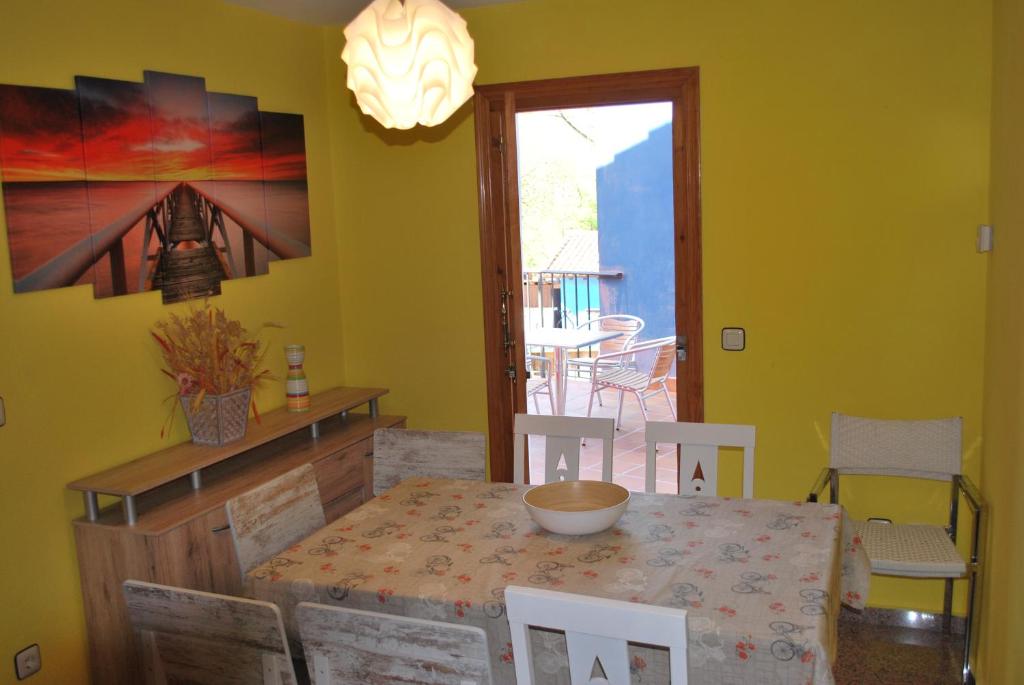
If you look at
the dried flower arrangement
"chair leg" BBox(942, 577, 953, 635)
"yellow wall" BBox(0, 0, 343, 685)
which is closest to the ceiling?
"yellow wall" BBox(0, 0, 343, 685)

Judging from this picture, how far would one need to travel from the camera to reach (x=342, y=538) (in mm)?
2699

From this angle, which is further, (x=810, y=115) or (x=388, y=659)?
(x=810, y=115)

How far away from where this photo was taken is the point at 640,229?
5.39 meters

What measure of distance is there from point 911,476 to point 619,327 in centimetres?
265

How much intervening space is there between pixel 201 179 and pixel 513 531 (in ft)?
6.47

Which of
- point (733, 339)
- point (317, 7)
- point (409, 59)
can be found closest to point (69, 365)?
point (409, 59)

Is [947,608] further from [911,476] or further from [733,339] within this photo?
[733,339]

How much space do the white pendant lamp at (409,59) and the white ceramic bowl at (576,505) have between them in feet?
3.65

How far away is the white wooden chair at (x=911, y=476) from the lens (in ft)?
10.6

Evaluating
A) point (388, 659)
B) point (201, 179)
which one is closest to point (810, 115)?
point (201, 179)

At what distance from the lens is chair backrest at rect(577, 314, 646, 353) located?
591cm

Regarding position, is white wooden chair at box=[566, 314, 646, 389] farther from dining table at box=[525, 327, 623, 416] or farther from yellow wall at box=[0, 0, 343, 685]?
yellow wall at box=[0, 0, 343, 685]

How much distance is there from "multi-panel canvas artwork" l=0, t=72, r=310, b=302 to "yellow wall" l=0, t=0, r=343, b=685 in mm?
60

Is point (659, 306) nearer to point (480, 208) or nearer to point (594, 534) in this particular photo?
point (480, 208)
